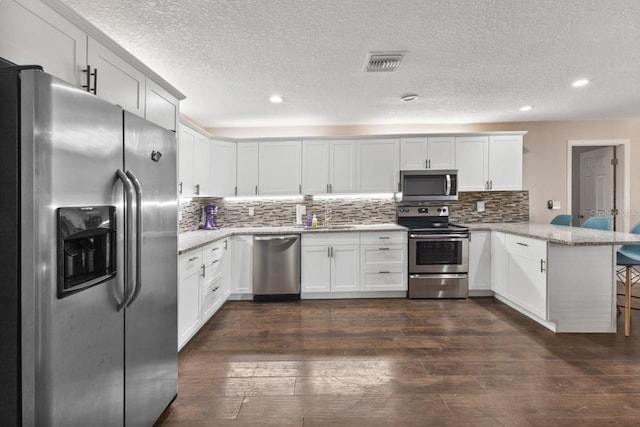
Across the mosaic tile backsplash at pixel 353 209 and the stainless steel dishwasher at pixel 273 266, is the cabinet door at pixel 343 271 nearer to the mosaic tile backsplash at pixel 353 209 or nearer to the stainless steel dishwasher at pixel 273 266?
the stainless steel dishwasher at pixel 273 266

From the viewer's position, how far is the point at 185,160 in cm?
353

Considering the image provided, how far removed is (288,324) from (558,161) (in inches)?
176

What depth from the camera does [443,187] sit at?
449 cm

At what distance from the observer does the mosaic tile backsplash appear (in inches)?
190

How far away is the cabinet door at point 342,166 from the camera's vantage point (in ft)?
14.9

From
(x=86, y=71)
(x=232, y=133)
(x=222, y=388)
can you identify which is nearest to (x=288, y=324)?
(x=222, y=388)

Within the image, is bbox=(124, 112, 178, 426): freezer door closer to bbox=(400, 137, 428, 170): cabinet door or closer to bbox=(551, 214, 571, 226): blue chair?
bbox=(400, 137, 428, 170): cabinet door

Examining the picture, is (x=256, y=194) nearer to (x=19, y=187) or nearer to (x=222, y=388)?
(x=222, y=388)

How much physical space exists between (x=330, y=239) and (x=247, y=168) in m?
1.54

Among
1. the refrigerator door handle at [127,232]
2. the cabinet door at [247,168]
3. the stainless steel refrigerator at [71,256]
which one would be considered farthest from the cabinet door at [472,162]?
the refrigerator door handle at [127,232]

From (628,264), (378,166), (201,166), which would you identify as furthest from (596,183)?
(201,166)

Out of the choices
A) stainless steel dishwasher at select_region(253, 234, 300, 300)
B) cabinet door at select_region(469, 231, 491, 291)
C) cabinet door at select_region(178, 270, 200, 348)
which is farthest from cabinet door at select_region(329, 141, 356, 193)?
cabinet door at select_region(178, 270, 200, 348)

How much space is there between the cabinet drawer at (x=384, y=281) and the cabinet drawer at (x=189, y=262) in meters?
2.12

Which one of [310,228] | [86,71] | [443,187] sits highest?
[86,71]
